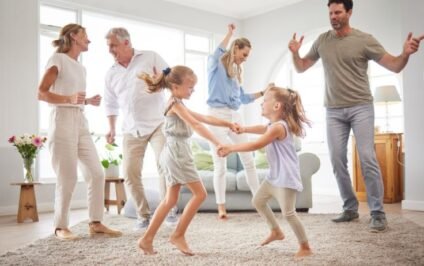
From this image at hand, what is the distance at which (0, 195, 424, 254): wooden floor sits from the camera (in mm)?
3048

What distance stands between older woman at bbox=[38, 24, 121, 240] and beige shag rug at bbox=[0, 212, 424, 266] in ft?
0.68

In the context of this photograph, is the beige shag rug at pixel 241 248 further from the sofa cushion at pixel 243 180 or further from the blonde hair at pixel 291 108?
the sofa cushion at pixel 243 180

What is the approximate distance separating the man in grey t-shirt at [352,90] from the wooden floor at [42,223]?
0.67 m

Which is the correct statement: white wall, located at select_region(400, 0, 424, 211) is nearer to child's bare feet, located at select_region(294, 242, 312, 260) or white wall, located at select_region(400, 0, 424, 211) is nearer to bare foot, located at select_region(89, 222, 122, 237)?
child's bare feet, located at select_region(294, 242, 312, 260)

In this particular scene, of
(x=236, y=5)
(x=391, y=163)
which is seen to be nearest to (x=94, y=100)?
(x=391, y=163)

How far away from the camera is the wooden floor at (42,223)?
10.00 feet

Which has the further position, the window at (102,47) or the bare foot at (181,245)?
the window at (102,47)

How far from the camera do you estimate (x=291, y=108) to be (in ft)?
7.56

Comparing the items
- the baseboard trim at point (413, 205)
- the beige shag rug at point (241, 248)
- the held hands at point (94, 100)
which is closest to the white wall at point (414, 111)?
the baseboard trim at point (413, 205)

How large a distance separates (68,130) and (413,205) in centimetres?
347

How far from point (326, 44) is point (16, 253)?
2546mm

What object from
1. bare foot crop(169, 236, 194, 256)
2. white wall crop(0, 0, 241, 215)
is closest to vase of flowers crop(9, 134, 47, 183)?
white wall crop(0, 0, 241, 215)

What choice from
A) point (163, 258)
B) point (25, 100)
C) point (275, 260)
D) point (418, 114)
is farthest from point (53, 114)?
point (418, 114)

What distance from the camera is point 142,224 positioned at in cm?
309
